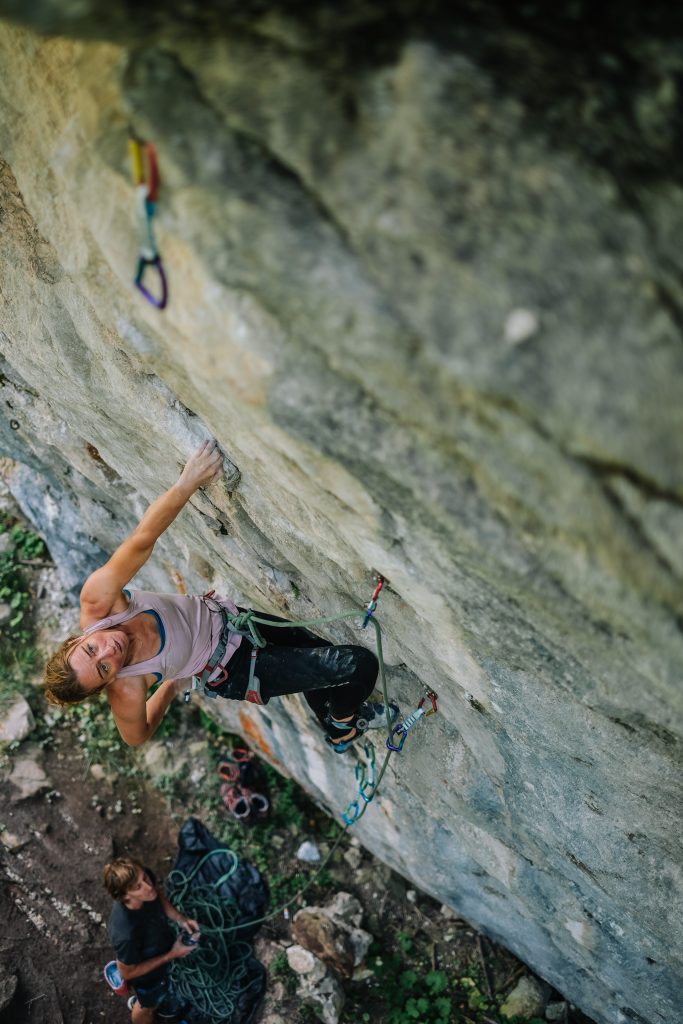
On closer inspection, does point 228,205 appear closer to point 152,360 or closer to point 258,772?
point 152,360

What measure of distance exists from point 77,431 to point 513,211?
3.37m

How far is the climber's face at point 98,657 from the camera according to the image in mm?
2877

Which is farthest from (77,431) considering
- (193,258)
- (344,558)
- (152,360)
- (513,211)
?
(513,211)

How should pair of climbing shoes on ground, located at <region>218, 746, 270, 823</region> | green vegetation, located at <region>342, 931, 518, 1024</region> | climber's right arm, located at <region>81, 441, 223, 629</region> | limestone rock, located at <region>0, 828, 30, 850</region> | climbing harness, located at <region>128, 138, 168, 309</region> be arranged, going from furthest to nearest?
pair of climbing shoes on ground, located at <region>218, 746, 270, 823</region> < limestone rock, located at <region>0, 828, 30, 850</region> < green vegetation, located at <region>342, 931, 518, 1024</region> < climber's right arm, located at <region>81, 441, 223, 629</region> < climbing harness, located at <region>128, 138, 168, 309</region>

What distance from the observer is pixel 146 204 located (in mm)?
1680

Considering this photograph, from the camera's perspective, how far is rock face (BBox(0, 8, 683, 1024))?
138cm

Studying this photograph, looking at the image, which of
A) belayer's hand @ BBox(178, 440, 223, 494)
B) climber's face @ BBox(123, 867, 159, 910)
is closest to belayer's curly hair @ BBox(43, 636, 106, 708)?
belayer's hand @ BBox(178, 440, 223, 494)

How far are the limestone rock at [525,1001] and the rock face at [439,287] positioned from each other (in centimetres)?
362

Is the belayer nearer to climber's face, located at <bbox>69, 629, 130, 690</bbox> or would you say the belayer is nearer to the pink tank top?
the pink tank top

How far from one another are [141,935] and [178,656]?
9.89 ft

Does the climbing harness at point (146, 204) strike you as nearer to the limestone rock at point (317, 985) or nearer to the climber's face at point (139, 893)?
the climber's face at point (139, 893)

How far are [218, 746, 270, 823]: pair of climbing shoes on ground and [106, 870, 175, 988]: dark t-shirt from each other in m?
1.05

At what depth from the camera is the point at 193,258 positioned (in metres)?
1.68

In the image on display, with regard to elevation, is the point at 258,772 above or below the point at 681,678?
below
